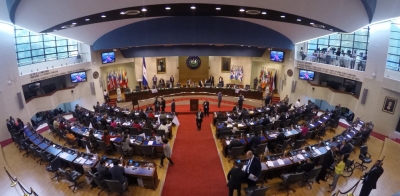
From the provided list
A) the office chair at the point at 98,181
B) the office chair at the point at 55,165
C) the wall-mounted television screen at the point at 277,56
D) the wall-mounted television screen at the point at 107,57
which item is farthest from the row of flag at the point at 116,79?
the office chair at the point at 98,181

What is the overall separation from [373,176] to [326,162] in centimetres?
147

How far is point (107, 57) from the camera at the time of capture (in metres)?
19.6

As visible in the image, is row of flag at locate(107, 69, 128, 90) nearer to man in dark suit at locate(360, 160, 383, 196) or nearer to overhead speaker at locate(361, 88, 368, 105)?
overhead speaker at locate(361, 88, 368, 105)

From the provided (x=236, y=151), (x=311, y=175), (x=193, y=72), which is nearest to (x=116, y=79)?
(x=193, y=72)

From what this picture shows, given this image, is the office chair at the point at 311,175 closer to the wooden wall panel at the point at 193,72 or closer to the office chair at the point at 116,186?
the office chair at the point at 116,186

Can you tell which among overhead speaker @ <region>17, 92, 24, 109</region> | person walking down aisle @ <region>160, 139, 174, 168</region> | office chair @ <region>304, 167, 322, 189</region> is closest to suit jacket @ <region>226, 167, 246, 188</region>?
office chair @ <region>304, 167, 322, 189</region>

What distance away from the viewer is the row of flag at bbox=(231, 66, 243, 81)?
75.4 feet

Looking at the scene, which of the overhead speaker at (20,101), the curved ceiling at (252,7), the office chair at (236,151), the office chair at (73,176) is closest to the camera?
the curved ceiling at (252,7)

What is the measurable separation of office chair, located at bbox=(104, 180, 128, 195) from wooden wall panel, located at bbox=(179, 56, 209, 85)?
1727 centimetres

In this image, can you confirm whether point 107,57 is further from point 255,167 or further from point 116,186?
point 255,167

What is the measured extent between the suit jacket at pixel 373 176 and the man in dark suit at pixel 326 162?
120 cm

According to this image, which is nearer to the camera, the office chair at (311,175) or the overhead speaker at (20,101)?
the office chair at (311,175)

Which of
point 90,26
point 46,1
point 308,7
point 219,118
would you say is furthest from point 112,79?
point 308,7

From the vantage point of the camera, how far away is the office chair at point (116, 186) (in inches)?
309
